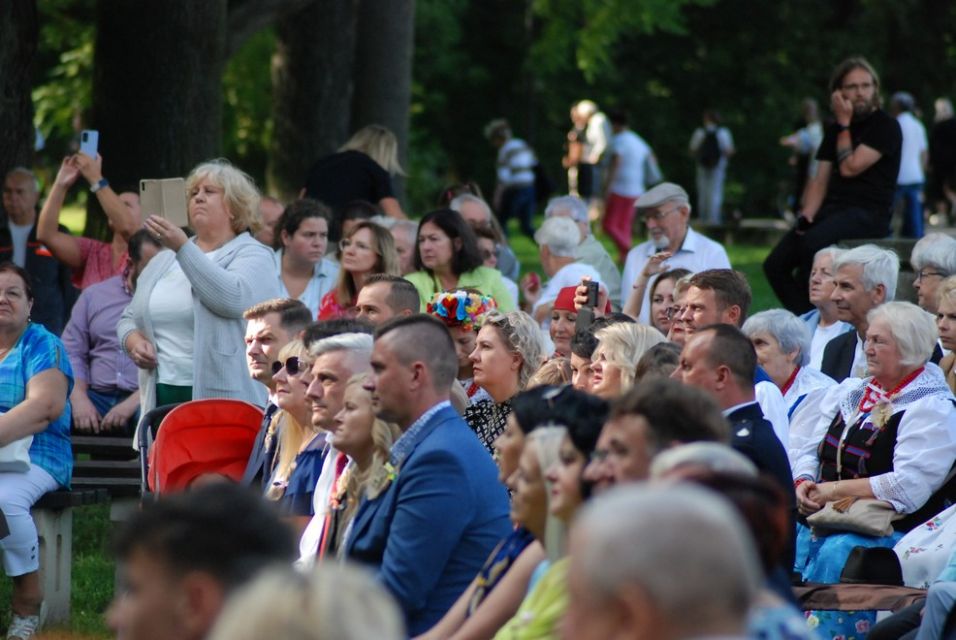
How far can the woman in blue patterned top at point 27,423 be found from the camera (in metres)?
7.47

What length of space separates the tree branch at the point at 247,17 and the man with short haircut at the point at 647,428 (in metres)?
9.57

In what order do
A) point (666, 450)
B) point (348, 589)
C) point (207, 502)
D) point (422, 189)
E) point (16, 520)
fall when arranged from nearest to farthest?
point (348, 589) → point (207, 502) → point (666, 450) → point (16, 520) → point (422, 189)

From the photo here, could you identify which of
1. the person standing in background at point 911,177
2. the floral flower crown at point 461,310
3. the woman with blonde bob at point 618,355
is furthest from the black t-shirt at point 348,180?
the woman with blonde bob at point 618,355

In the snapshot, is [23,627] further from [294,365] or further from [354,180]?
[354,180]

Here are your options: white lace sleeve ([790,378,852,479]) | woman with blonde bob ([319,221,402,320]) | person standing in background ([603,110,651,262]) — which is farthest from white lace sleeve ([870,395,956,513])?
person standing in background ([603,110,651,262])

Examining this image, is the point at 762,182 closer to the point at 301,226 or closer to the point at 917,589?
the point at 301,226

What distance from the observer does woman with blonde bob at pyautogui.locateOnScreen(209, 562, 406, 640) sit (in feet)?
9.16

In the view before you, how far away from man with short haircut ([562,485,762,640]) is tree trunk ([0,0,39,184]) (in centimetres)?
975

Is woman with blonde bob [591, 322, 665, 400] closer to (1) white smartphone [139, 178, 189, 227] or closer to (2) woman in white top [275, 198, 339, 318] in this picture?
(1) white smartphone [139, 178, 189, 227]

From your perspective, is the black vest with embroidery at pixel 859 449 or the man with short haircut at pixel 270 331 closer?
the black vest with embroidery at pixel 859 449

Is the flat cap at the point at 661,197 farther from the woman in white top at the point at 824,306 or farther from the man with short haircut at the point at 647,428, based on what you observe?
Result: the man with short haircut at the point at 647,428

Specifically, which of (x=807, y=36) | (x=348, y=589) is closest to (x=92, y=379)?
(x=348, y=589)

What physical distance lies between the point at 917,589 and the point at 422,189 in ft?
73.9

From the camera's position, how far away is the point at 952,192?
62.9 feet
